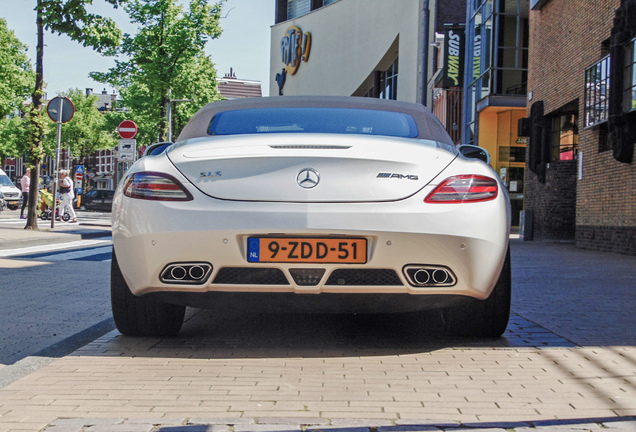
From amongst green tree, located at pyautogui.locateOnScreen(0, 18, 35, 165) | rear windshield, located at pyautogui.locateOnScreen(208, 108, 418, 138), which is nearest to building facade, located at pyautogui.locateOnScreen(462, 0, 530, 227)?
rear windshield, located at pyautogui.locateOnScreen(208, 108, 418, 138)

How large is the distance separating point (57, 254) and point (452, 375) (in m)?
9.23

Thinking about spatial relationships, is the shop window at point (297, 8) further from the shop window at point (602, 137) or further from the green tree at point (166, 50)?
the shop window at point (602, 137)

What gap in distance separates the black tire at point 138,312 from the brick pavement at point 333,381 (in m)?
0.08

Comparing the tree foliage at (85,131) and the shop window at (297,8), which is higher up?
the shop window at (297,8)

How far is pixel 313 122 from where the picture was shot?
14.7 ft

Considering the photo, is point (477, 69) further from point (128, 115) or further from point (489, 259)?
point (128, 115)

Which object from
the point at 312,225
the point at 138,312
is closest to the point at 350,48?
the point at 138,312

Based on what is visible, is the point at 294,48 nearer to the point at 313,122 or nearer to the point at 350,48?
the point at 350,48

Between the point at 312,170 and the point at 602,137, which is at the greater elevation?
the point at 602,137

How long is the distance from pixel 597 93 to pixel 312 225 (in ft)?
43.5

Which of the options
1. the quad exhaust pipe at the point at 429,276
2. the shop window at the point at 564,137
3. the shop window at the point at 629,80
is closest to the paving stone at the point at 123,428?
the quad exhaust pipe at the point at 429,276

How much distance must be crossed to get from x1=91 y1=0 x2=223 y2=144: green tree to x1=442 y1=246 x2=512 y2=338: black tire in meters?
31.0

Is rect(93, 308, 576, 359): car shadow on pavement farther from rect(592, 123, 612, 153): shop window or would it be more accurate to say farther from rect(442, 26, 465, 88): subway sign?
rect(442, 26, 465, 88): subway sign

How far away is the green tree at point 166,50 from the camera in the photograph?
3397 cm
